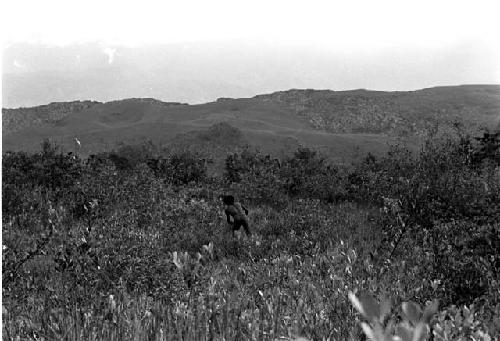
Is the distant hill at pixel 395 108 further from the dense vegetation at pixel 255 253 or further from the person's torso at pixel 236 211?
the person's torso at pixel 236 211

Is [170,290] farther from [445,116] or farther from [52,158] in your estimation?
[445,116]

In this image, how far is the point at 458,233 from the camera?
22.9ft

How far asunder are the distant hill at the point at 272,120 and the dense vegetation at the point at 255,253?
12.3 metres

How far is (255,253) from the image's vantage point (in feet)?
23.1

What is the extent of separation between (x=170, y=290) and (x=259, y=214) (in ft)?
22.1

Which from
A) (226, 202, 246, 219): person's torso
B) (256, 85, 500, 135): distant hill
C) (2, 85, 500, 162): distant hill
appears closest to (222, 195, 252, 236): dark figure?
(226, 202, 246, 219): person's torso

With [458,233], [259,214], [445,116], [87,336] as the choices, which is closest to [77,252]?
[87,336]

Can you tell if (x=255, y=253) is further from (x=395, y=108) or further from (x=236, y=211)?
(x=395, y=108)

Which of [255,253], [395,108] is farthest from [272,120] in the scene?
[255,253]

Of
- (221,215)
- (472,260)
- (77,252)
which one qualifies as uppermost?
(77,252)

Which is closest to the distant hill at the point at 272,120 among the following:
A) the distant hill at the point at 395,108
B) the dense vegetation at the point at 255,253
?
the distant hill at the point at 395,108

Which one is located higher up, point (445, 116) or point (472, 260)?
point (472, 260)

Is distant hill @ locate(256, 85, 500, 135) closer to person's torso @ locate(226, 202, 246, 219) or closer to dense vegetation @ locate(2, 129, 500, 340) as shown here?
dense vegetation @ locate(2, 129, 500, 340)

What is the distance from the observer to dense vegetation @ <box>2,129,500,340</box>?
3.01m
